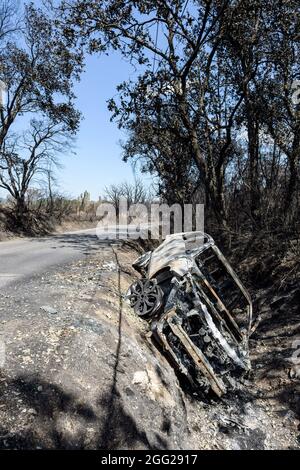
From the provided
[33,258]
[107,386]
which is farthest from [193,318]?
[33,258]

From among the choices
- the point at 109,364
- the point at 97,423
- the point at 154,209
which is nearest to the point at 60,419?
the point at 97,423

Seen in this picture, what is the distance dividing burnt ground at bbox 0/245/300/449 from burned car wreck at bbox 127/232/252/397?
33cm

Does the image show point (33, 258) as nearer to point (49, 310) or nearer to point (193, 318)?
point (49, 310)

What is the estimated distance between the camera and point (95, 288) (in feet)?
29.7

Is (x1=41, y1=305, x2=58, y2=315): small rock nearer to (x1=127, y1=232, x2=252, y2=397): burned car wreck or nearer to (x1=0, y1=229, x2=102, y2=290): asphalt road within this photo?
(x1=127, y1=232, x2=252, y2=397): burned car wreck

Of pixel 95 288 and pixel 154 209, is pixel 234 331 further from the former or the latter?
pixel 154 209

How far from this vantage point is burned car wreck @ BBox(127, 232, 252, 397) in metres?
6.80

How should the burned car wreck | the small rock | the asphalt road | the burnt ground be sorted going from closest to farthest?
the burnt ground → the burned car wreck → the small rock → the asphalt road

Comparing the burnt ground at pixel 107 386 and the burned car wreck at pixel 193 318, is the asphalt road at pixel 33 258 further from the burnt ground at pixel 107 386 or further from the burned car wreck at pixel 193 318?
the burned car wreck at pixel 193 318

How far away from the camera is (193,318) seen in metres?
7.52

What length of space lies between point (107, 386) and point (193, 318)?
2.61m

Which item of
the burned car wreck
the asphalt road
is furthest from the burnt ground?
the asphalt road

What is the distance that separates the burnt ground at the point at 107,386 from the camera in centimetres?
448

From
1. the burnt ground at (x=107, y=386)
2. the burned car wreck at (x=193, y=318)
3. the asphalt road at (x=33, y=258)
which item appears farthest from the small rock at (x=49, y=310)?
the asphalt road at (x=33, y=258)
